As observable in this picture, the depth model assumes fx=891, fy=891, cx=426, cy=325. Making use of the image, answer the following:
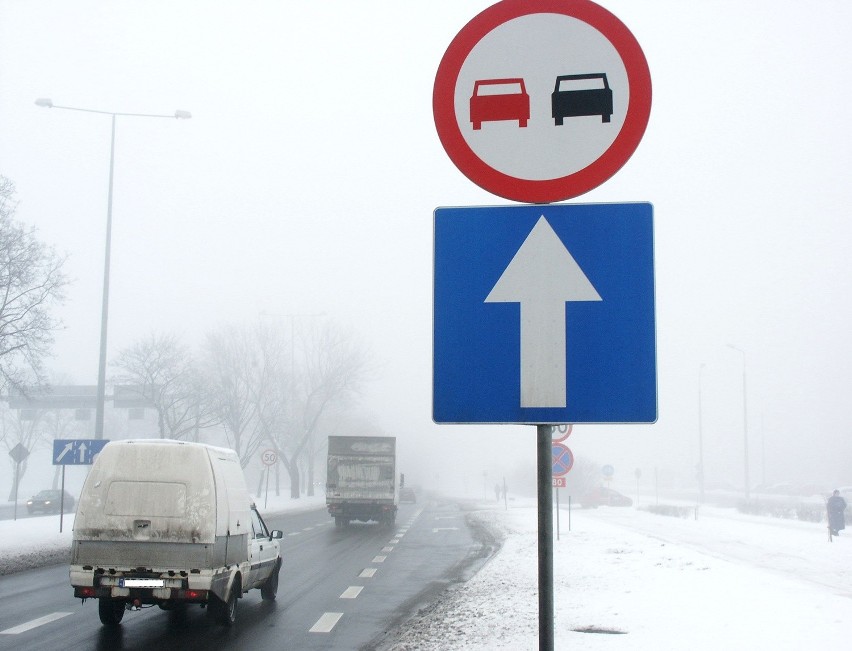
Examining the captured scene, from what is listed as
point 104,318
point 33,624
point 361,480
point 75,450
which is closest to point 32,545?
point 75,450

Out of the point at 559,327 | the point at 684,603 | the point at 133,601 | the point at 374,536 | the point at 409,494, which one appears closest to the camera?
the point at 559,327

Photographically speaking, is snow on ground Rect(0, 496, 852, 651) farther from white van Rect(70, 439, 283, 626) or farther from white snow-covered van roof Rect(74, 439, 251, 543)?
white snow-covered van roof Rect(74, 439, 251, 543)

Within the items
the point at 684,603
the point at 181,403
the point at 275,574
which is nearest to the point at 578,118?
the point at 684,603

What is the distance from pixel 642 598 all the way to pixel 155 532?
7158 millimetres

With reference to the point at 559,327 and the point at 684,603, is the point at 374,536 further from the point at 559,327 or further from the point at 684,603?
the point at 559,327

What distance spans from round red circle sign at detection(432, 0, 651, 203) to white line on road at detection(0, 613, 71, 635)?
10648mm

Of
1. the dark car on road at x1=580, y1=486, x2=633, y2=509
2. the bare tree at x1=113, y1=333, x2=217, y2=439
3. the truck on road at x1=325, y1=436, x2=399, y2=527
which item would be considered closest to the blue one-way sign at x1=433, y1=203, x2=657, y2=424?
the truck on road at x1=325, y1=436, x2=399, y2=527

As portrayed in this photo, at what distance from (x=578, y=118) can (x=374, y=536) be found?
2887 centimetres

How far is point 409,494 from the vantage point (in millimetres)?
72375

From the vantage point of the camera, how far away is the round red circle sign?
3115 millimetres

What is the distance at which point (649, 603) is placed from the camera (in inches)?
505

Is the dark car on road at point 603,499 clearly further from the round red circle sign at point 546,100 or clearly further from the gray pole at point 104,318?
the round red circle sign at point 546,100

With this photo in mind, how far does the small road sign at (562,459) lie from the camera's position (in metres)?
21.8

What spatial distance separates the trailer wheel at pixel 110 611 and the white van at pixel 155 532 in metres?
0.01
